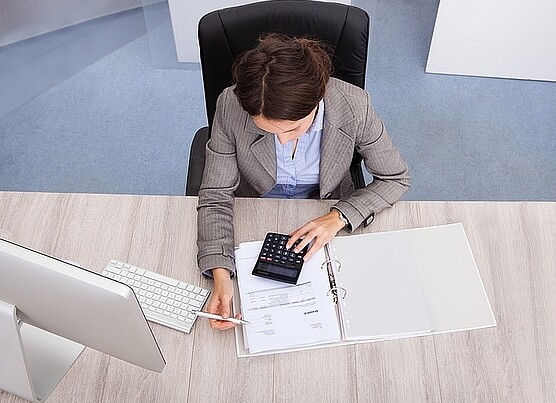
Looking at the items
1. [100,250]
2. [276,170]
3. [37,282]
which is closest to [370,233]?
[276,170]

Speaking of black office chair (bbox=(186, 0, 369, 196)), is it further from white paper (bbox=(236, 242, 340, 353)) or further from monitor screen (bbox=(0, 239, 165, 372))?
monitor screen (bbox=(0, 239, 165, 372))

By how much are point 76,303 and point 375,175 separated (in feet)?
2.58

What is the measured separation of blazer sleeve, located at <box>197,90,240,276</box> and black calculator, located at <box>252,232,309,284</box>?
0.06 meters

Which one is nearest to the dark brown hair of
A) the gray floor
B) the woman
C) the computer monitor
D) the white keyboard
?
the woman

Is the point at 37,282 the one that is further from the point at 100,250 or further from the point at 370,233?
the point at 370,233

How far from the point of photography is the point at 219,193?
5.01ft

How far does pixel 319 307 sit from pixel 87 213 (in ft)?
1.84

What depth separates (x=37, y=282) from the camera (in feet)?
3.26

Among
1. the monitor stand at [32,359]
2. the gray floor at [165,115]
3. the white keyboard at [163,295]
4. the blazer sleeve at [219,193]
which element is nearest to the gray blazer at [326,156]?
the blazer sleeve at [219,193]

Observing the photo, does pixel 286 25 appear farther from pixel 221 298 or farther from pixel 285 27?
pixel 221 298

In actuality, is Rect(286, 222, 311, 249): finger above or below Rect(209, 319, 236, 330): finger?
above

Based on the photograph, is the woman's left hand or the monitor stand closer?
the monitor stand

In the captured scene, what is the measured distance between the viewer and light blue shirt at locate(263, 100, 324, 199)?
5.06 ft

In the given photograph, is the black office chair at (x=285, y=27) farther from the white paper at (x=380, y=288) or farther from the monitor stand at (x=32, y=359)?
the monitor stand at (x=32, y=359)
